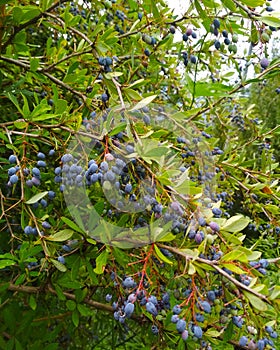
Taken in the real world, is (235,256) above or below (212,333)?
above

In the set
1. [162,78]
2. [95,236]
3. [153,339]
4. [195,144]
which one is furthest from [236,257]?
[162,78]

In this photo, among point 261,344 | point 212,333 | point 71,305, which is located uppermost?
point 261,344

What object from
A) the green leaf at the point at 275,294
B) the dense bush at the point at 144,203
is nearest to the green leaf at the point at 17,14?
the dense bush at the point at 144,203

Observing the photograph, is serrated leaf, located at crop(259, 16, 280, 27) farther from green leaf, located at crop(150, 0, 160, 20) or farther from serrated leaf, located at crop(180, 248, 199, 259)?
serrated leaf, located at crop(180, 248, 199, 259)

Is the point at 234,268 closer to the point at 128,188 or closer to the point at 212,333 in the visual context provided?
the point at 128,188

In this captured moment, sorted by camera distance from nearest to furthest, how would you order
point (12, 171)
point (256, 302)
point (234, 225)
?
point (256, 302)
point (234, 225)
point (12, 171)

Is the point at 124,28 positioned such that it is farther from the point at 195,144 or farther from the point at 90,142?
the point at 90,142

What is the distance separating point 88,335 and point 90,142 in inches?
62.0

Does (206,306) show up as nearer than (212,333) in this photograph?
Yes

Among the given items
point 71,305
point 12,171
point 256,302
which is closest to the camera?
point 256,302

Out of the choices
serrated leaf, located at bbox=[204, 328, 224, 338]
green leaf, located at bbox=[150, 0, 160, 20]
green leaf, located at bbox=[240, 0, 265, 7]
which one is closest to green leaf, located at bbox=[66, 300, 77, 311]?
serrated leaf, located at bbox=[204, 328, 224, 338]

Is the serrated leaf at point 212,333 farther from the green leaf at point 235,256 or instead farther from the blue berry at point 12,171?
the blue berry at point 12,171

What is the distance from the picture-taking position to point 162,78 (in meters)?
1.64

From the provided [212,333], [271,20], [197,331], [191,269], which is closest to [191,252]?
[191,269]
